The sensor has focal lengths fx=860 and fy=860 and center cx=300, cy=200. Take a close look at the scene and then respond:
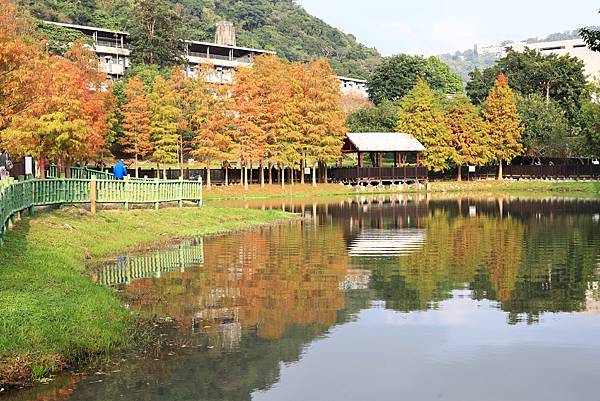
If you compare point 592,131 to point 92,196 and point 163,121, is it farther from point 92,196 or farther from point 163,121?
point 92,196

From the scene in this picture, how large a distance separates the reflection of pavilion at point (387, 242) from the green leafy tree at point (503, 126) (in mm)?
53614

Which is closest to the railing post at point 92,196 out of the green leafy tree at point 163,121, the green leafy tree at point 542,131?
the green leafy tree at point 163,121

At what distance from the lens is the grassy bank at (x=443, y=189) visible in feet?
229

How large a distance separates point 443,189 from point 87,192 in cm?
5339

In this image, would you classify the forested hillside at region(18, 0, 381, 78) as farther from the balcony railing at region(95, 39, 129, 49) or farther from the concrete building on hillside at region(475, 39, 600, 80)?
the concrete building on hillside at region(475, 39, 600, 80)

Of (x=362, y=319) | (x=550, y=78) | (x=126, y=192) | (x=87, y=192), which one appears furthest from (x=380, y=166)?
(x=362, y=319)

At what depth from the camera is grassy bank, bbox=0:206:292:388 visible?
12.3 metres

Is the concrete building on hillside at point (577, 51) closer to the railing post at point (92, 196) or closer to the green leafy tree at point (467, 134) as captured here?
the green leafy tree at point (467, 134)

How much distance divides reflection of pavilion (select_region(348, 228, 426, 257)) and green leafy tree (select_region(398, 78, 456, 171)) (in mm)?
48168

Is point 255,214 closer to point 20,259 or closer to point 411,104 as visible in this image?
point 20,259

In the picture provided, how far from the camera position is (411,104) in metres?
86.6

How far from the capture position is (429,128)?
276ft

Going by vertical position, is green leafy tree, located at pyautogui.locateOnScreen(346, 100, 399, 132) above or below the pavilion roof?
above

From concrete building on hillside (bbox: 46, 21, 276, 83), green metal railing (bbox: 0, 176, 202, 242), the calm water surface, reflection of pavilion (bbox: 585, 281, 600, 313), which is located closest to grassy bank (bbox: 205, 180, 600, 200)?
green metal railing (bbox: 0, 176, 202, 242)
